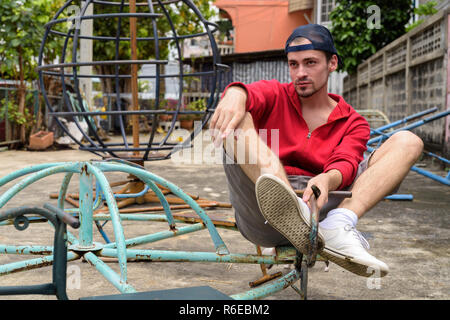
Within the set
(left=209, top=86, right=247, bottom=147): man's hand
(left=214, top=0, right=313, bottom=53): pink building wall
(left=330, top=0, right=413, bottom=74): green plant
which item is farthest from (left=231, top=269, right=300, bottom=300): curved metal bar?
(left=214, top=0, right=313, bottom=53): pink building wall

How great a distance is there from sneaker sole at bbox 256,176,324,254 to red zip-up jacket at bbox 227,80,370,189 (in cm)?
50

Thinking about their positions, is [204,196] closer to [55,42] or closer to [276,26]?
[55,42]

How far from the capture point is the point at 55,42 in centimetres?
865

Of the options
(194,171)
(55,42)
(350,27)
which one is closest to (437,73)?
(194,171)

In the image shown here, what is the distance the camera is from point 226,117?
5.65 ft

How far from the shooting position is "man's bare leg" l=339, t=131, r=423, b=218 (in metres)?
1.83

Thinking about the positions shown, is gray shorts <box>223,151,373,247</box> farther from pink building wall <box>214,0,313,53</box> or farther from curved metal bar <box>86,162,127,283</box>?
pink building wall <box>214,0,313,53</box>

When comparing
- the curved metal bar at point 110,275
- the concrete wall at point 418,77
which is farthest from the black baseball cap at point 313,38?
the concrete wall at point 418,77

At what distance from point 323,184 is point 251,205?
1.07 ft

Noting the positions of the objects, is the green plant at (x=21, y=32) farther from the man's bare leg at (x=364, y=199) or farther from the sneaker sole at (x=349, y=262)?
the sneaker sole at (x=349, y=262)

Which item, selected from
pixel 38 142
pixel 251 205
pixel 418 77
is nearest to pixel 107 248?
pixel 251 205

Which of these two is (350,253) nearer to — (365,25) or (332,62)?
(332,62)
